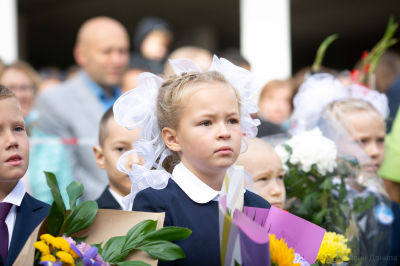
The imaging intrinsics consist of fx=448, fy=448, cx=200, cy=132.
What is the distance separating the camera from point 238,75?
78.4 inches

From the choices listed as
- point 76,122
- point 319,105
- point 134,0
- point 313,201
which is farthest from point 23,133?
point 134,0

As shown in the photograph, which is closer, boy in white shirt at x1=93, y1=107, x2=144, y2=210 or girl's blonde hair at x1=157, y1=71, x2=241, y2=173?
girl's blonde hair at x1=157, y1=71, x2=241, y2=173

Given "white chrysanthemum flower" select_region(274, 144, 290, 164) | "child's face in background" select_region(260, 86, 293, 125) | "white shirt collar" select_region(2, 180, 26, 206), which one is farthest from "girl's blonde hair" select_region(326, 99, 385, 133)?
"child's face in background" select_region(260, 86, 293, 125)

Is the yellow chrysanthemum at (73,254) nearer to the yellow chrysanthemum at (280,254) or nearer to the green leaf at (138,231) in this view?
the green leaf at (138,231)

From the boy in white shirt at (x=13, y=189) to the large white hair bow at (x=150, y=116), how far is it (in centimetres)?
39

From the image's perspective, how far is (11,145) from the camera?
64.4 inches

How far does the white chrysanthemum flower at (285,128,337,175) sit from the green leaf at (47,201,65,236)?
147 cm

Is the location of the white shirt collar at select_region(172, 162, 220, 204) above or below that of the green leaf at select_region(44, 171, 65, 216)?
below

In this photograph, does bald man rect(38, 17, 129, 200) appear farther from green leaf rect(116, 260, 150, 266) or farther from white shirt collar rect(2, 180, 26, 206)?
green leaf rect(116, 260, 150, 266)

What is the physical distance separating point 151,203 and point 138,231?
0.74ft

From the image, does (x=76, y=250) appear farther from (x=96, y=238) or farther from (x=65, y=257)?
(x=96, y=238)

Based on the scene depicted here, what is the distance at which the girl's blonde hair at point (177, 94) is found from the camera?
5.88 feet

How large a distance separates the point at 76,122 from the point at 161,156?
89.9 inches

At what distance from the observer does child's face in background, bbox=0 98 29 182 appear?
162 centimetres
